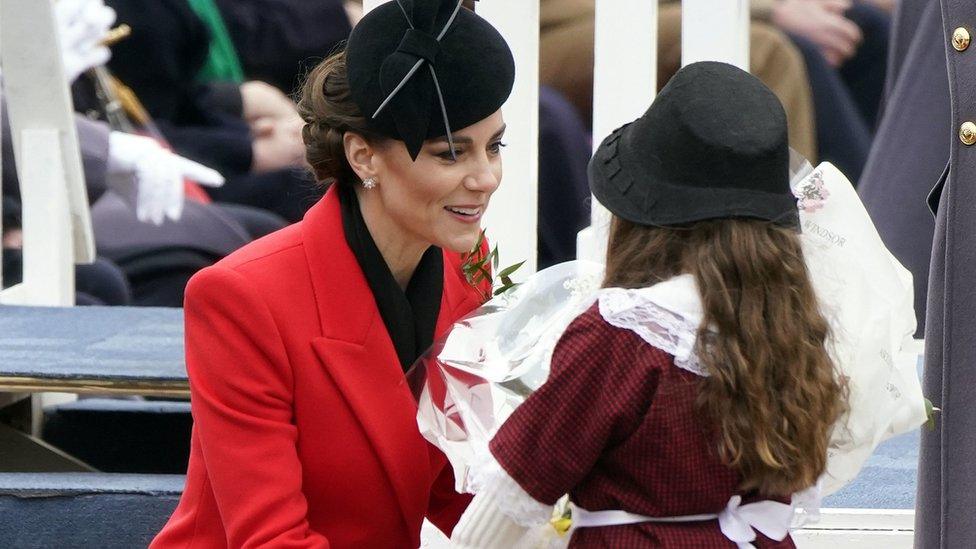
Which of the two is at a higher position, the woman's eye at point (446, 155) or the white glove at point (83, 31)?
the woman's eye at point (446, 155)

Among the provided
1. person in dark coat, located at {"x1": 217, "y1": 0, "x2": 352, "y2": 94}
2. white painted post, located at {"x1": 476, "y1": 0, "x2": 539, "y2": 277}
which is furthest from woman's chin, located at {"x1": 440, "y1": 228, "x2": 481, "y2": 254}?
person in dark coat, located at {"x1": 217, "y1": 0, "x2": 352, "y2": 94}

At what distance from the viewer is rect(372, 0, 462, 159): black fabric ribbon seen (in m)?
1.82

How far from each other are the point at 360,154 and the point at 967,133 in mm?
968

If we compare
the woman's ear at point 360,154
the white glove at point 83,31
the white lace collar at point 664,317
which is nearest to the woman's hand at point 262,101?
the white glove at point 83,31

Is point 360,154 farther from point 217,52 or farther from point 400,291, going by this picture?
point 217,52

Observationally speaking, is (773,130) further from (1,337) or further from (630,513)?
(1,337)

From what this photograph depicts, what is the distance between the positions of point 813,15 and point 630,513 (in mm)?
3161

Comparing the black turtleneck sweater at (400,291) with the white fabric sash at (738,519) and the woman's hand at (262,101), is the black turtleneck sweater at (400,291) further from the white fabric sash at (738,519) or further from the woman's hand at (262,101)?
the woman's hand at (262,101)

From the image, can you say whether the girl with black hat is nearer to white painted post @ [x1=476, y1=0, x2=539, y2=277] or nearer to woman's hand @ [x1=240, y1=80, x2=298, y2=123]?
white painted post @ [x1=476, y1=0, x2=539, y2=277]

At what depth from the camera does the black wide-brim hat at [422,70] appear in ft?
6.00

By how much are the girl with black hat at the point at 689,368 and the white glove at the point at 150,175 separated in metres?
3.47

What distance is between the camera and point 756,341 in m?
1.54

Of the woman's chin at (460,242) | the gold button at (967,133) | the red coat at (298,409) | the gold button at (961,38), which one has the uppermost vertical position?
the gold button at (961,38)

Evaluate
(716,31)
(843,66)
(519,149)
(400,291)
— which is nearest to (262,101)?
(519,149)
